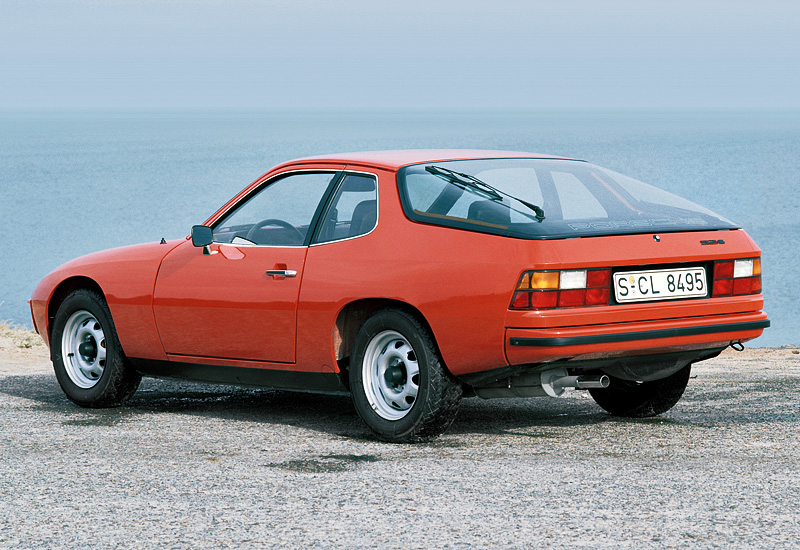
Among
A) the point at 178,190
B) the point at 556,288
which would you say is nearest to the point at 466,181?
the point at 556,288

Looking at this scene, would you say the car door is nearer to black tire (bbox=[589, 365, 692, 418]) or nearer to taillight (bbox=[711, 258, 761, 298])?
black tire (bbox=[589, 365, 692, 418])

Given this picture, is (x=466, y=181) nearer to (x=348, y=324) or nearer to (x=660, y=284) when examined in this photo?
(x=348, y=324)

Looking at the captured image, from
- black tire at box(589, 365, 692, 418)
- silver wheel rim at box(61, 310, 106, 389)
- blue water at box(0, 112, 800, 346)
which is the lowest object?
blue water at box(0, 112, 800, 346)

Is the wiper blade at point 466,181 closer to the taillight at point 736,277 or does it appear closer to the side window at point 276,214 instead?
the side window at point 276,214

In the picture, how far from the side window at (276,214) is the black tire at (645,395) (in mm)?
2155

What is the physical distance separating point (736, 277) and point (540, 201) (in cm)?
115

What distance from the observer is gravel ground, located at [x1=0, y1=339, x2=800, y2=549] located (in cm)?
451

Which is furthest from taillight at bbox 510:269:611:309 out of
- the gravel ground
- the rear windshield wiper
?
the gravel ground

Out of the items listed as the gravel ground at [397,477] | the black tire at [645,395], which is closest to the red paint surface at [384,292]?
the gravel ground at [397,477]

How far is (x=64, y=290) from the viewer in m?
8.42

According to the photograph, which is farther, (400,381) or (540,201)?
(540,201)

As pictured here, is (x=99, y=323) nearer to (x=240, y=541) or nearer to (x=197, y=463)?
(x=197, y=463)

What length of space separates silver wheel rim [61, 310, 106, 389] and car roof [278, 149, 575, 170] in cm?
191

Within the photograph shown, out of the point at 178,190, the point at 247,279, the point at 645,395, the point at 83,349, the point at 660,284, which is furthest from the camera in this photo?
the point at 178,190
